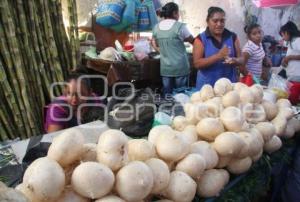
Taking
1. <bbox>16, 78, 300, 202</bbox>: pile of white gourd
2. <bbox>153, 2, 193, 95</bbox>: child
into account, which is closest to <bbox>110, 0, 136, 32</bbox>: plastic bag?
<bbox>153, 2, 193, 95</bbox>: child

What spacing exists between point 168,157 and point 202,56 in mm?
2079

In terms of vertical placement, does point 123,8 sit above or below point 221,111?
above

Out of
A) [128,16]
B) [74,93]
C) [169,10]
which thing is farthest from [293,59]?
[74,93]

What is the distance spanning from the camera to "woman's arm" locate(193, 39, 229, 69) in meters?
3.01

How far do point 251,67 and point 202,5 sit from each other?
2.73m

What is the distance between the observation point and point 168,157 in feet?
4.28

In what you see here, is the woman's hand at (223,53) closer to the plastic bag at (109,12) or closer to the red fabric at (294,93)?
the red fabric at (294,93)

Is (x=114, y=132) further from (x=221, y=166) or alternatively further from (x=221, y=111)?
(x=221, y=111)

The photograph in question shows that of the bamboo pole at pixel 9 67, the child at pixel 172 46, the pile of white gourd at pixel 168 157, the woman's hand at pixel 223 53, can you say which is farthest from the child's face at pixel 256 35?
the bamboo pole at pixel 9 67

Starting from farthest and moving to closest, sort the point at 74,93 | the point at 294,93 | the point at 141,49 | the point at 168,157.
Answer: the point at 141,49 → the point at 294,93 → the point at 74,93 → the point at 168,157

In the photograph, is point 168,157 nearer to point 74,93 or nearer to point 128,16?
point 74,93

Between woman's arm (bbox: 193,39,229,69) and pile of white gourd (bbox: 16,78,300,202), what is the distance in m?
0.98

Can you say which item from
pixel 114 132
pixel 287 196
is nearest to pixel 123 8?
pixel 287 196

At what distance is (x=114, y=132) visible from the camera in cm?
119
